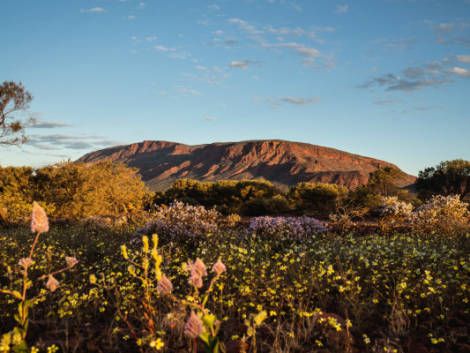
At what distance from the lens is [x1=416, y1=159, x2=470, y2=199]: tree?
73.2 ft

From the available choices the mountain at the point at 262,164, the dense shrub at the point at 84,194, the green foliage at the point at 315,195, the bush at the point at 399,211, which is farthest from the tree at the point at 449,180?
the mountain at the point at 262,164

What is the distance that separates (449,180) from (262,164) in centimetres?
8595

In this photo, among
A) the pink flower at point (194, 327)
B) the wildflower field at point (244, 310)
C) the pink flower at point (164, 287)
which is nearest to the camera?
the pink flower at point (194, 327)

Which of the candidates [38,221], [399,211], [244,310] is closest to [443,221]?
[399,211]

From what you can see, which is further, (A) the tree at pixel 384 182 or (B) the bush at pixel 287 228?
(A) the tree at pixel 384 182

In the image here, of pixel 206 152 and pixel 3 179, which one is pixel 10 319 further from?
pixel 206 152

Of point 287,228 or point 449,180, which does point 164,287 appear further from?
point 449,180

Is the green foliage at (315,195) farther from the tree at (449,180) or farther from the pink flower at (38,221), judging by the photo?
the pink flower at (38,221)

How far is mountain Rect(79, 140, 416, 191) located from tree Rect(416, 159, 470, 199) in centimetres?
5880

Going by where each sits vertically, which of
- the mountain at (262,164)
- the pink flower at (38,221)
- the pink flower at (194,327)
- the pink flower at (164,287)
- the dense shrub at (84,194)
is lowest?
the dense shrub at (84,194)

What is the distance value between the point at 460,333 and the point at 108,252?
5.80 m

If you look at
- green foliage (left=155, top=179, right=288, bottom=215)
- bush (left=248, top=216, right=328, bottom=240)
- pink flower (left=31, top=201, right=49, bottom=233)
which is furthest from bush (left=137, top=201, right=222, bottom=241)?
green foliage (left=155, top=179, right=288, bottom=215)

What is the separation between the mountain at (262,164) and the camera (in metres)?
94.6

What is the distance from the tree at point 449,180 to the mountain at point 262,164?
58802 millimetres
